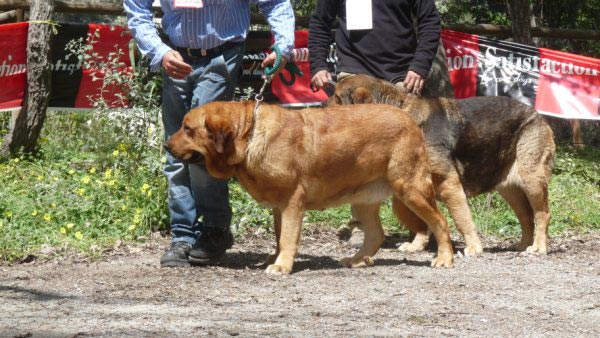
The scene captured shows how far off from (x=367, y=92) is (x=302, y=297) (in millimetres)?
2446

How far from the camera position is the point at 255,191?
639 centimetres

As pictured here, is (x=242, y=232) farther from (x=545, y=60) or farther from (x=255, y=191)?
(x=545, y=60)

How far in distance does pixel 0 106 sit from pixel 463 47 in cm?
571

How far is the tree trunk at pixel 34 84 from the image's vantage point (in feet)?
33.2

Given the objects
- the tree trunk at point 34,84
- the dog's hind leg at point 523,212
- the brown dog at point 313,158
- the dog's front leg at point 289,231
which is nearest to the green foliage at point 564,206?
the dog's hind leg at point 523,212

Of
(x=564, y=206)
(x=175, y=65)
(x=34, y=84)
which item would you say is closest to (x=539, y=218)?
(x=564, y=206)

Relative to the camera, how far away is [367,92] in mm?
7660

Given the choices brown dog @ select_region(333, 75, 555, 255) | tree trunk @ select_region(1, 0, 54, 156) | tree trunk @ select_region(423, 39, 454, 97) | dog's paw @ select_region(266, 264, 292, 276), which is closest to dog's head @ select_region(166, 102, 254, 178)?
dog's paw @ select_region(266, 264, 292, 276)

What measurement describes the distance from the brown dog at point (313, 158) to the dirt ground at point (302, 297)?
0.35m

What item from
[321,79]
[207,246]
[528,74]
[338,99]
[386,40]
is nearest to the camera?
[207,246]

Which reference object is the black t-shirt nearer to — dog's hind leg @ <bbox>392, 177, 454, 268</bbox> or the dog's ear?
the dog's ear

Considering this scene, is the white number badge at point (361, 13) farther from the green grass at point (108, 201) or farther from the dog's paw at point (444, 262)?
the dog's paw at point (444, 262)

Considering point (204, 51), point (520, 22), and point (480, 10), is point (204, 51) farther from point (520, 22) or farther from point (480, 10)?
point (480, 10)

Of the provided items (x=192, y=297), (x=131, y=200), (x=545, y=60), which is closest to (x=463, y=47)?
(x=545, y=60)
